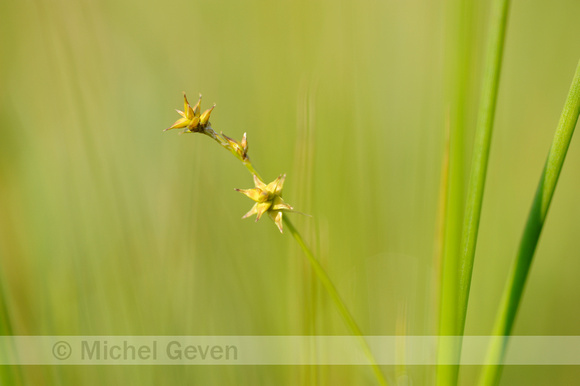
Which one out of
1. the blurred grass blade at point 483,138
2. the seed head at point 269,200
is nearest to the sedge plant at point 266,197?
the seed head at point 269,200

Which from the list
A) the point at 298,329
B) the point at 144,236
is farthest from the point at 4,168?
the point at 298,329

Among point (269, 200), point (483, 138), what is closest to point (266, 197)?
point (269, 200)

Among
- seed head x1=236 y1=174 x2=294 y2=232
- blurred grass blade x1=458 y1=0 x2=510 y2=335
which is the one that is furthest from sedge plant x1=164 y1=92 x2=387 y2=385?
blurred grass blade x1=458 y1=0 x2=510 y2=335

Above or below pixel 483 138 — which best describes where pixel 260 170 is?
above

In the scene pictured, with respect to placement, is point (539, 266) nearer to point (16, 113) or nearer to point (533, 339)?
point (533, 339)

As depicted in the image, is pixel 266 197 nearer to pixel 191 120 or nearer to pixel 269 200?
pixel 269 200

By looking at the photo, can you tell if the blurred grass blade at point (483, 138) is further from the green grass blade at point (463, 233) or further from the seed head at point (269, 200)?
the seed head at point (269, 200)

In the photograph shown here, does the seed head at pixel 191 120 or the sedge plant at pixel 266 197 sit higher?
the seed head at pixel 191 120

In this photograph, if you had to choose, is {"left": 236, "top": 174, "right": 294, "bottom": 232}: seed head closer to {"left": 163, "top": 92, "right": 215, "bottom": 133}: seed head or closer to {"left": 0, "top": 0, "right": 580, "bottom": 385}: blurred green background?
{"left": 163, "top": 92, "right": 215, "bottom": 133}: seed head
